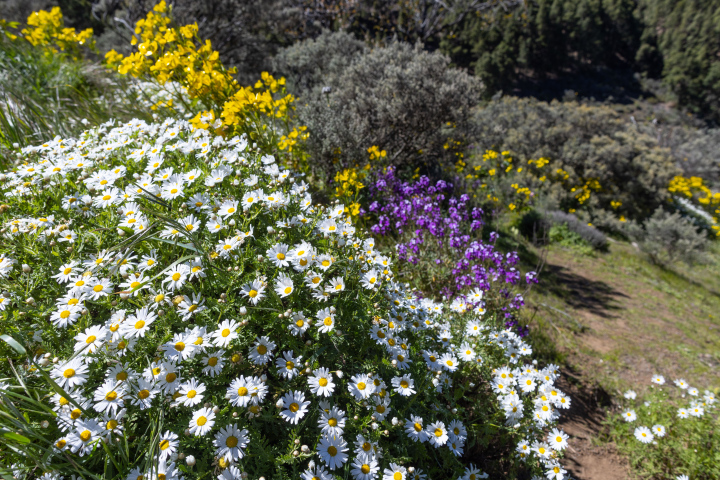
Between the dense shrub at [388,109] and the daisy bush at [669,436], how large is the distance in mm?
3564

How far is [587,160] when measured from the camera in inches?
349

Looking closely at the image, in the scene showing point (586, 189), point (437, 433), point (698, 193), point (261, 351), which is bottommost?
point (698, 193)

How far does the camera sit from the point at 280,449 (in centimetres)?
131

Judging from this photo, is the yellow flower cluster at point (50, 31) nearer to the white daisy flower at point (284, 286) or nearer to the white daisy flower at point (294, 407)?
the white daisy flower at point (284, 286)

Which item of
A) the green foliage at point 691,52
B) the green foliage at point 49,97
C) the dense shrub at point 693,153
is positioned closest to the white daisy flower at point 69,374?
the green foliage at point 49,97

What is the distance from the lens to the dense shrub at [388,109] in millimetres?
4234

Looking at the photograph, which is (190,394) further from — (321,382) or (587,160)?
(587,160)

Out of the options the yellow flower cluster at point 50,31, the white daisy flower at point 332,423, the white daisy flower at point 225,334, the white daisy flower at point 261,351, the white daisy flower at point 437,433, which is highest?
the yellow flower cluster at point 50,31

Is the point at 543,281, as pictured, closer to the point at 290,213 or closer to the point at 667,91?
the point at 290,213

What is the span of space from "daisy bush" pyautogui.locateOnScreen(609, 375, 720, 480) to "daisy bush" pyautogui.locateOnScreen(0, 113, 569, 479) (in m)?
1.30

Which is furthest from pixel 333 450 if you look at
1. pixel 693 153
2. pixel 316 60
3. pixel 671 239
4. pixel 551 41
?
pixel 551 41

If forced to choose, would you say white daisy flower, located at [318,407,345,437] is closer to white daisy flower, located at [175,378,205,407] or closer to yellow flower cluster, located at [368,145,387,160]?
white daisy flower, located at [175,378,205,407]

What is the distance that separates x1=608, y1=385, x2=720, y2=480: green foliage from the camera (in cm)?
250

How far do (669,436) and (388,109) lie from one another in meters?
4.40
